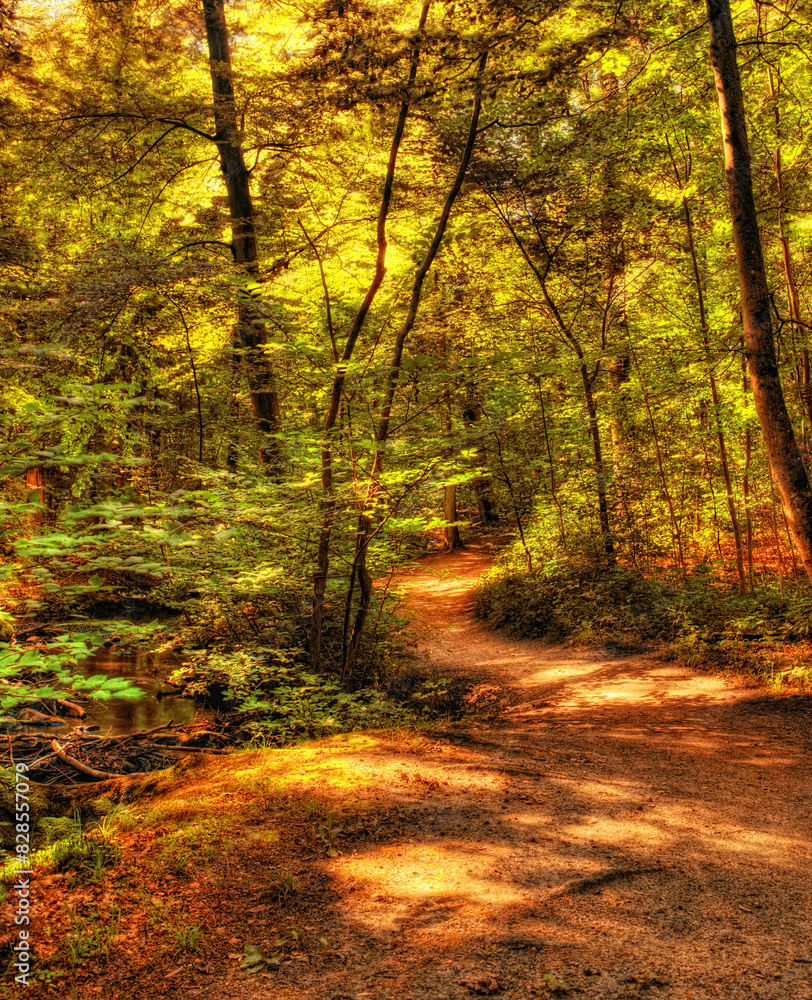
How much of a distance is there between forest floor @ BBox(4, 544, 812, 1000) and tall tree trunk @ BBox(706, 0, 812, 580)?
7.63 ft

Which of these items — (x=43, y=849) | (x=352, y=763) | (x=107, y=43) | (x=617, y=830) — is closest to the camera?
(x=43, y=849)


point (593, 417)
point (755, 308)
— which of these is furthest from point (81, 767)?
point (593, 417)

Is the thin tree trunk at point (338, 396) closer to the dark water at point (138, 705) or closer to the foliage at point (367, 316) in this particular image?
the foliage at point (367, 316)

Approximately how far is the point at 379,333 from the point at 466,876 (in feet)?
20.1

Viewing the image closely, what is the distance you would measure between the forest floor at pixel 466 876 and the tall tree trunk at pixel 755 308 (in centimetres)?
233

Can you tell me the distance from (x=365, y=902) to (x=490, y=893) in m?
0.64

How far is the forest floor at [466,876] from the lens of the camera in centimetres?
241

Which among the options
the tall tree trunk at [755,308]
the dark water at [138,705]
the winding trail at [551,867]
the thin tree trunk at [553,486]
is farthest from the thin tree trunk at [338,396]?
the thin tree trunk at [553,486]

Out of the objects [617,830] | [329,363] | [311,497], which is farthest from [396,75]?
[617,830]

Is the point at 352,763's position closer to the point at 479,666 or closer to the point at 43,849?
the point at 43,849

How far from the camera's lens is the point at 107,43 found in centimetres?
956

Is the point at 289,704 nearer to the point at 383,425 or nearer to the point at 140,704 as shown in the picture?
A: the point at 383,425

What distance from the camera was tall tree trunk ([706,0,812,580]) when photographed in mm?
6082

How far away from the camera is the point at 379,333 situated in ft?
24.7
